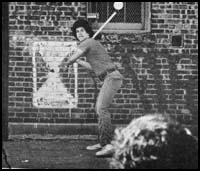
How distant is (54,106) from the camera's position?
7.68 m

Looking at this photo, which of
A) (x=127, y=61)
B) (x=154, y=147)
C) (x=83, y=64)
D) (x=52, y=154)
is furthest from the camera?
(x=127, y=61)

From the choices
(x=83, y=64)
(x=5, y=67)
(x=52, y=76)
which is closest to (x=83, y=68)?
(x=52, y=76)

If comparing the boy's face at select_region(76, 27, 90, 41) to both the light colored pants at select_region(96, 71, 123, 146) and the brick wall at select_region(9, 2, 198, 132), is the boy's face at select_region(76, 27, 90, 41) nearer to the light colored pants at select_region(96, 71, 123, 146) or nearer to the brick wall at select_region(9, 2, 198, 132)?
the light colored pants at select_region(96, 71, 123, 146)

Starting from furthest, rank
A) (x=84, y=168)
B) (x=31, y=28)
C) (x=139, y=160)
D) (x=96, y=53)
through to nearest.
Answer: (x=31, y=28), (x=96, y=53), (x=84, y=168), (x=139, y=160)

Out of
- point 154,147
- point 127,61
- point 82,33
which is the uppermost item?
point 82,33

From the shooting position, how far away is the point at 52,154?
6.30 metres

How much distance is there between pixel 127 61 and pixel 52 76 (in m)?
1.26

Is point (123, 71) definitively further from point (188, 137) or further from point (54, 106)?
point (188, 137)

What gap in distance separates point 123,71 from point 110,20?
2.93ft

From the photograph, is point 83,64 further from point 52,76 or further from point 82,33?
point 52,76

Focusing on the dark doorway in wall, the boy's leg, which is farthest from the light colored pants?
the dark doorway in wall

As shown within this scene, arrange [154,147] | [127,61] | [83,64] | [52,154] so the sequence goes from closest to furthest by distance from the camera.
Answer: [154,147] → [52,154] → [83,64] → [127,61]

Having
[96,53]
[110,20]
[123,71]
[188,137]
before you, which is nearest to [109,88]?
[96,53]

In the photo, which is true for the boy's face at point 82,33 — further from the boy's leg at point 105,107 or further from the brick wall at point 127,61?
the brick wall at point 127,61
